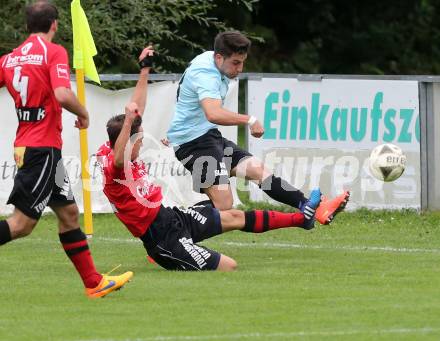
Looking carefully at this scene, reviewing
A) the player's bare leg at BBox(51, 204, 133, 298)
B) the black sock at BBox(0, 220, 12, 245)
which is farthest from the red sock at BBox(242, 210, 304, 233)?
the black sock at BBox(0, 220, 12, 245)

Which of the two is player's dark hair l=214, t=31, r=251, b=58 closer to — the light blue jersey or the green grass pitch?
the light blue jersey

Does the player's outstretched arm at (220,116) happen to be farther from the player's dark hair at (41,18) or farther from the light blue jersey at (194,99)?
the player's dark hair at (41,18)

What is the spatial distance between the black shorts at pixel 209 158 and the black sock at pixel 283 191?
1.04ft

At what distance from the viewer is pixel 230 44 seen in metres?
10.7

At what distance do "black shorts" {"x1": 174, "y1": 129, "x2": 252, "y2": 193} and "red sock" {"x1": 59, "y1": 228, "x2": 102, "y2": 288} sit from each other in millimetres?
2350

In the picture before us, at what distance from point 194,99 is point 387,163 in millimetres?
2242

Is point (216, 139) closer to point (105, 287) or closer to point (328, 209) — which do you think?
point (328, 209)

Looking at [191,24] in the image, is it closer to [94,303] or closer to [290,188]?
[290,188]

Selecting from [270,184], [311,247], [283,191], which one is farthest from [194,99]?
[311,247]

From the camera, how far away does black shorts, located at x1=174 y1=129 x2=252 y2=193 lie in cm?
1084

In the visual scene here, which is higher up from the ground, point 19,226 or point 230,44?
point 230,44

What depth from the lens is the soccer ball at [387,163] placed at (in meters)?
12.3

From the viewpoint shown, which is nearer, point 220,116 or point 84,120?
point 84,120

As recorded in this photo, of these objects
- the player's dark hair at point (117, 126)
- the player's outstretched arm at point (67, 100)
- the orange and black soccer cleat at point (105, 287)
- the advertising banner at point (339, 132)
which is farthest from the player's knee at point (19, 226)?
the advertising banner at point (339, 132)
